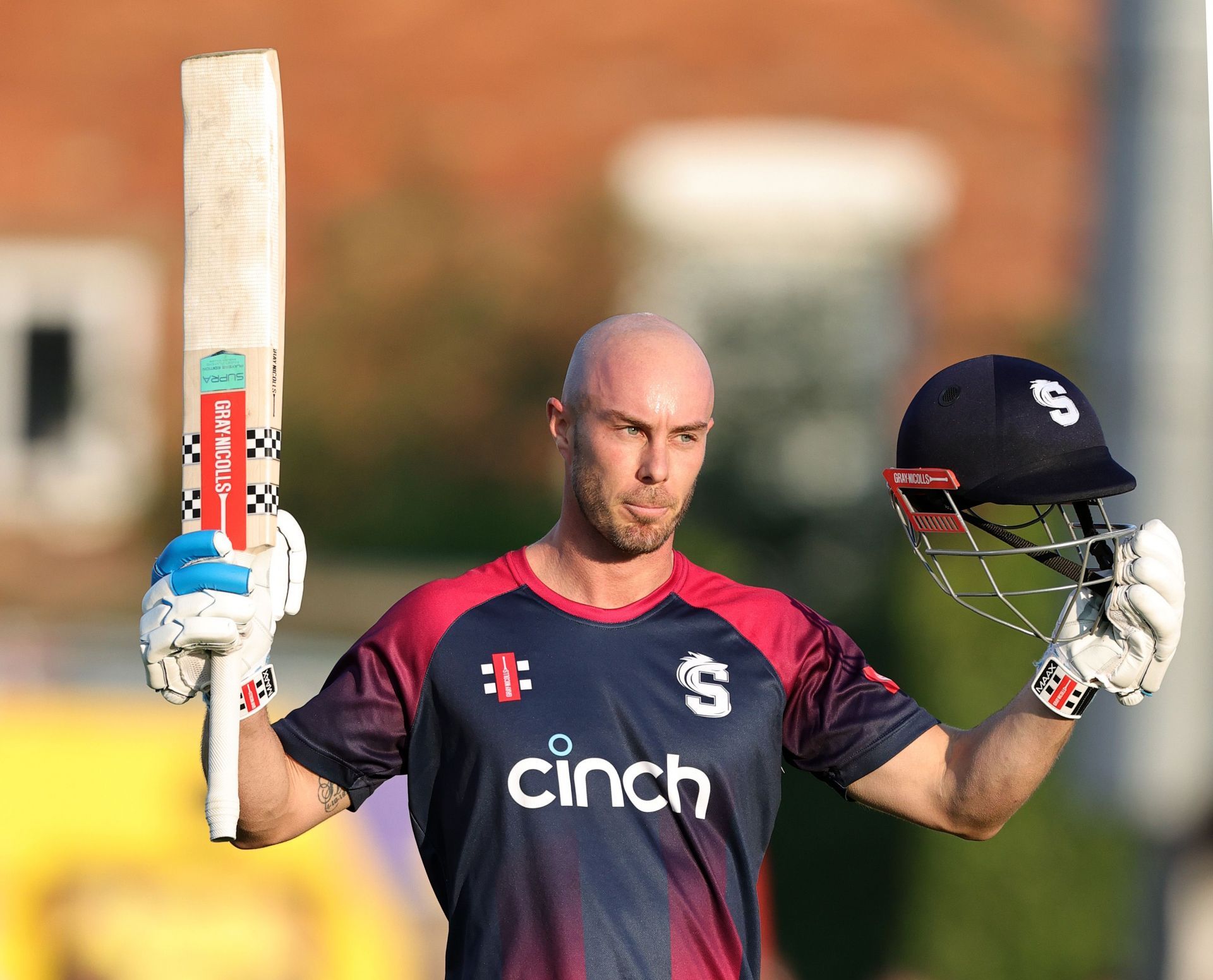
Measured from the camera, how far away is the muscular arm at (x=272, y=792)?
341 cm

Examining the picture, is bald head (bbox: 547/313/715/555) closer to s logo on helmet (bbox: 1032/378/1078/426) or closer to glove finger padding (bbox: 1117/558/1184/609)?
s logo on helmet (bbox: 1032/378/1078/426)

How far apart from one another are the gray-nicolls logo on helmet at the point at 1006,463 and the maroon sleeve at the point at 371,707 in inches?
41.3

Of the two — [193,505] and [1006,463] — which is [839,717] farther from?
[193,505]

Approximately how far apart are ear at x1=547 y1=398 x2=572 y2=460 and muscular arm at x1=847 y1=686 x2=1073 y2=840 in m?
1.00

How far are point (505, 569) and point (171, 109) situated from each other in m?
10.8

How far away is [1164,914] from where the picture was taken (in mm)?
7000

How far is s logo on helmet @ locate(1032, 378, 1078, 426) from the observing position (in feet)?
11.8

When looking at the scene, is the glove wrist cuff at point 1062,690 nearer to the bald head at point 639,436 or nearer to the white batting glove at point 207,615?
the bald head at point 639,436

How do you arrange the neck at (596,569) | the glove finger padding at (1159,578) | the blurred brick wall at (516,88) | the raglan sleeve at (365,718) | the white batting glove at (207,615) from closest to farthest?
the white batting glove at (207,615) → the glove finger padding at (1159,578) → the raglan sleeve at (365,718) → the neck at (596,569) → the blurred brick wall at (516,88)

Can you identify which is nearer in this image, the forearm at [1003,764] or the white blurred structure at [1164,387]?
the forearm at [1003,764]

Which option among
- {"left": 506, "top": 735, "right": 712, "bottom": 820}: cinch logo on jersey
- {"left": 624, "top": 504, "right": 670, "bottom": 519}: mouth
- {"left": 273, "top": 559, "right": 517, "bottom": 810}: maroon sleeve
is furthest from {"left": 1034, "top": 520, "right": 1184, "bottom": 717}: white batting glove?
{"left": 273, "top": 559, "right": 517, "bottom": 810}: maroon sleeve

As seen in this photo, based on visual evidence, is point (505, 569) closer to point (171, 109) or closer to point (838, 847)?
point (838, 847)

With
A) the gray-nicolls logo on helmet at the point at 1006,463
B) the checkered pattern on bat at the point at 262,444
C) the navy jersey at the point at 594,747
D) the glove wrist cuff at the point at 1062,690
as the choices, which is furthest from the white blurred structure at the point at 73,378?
the glove wrist cuff at the point at 1062,690

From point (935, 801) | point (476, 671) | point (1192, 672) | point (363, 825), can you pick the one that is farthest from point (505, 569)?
point (1192, 672)
